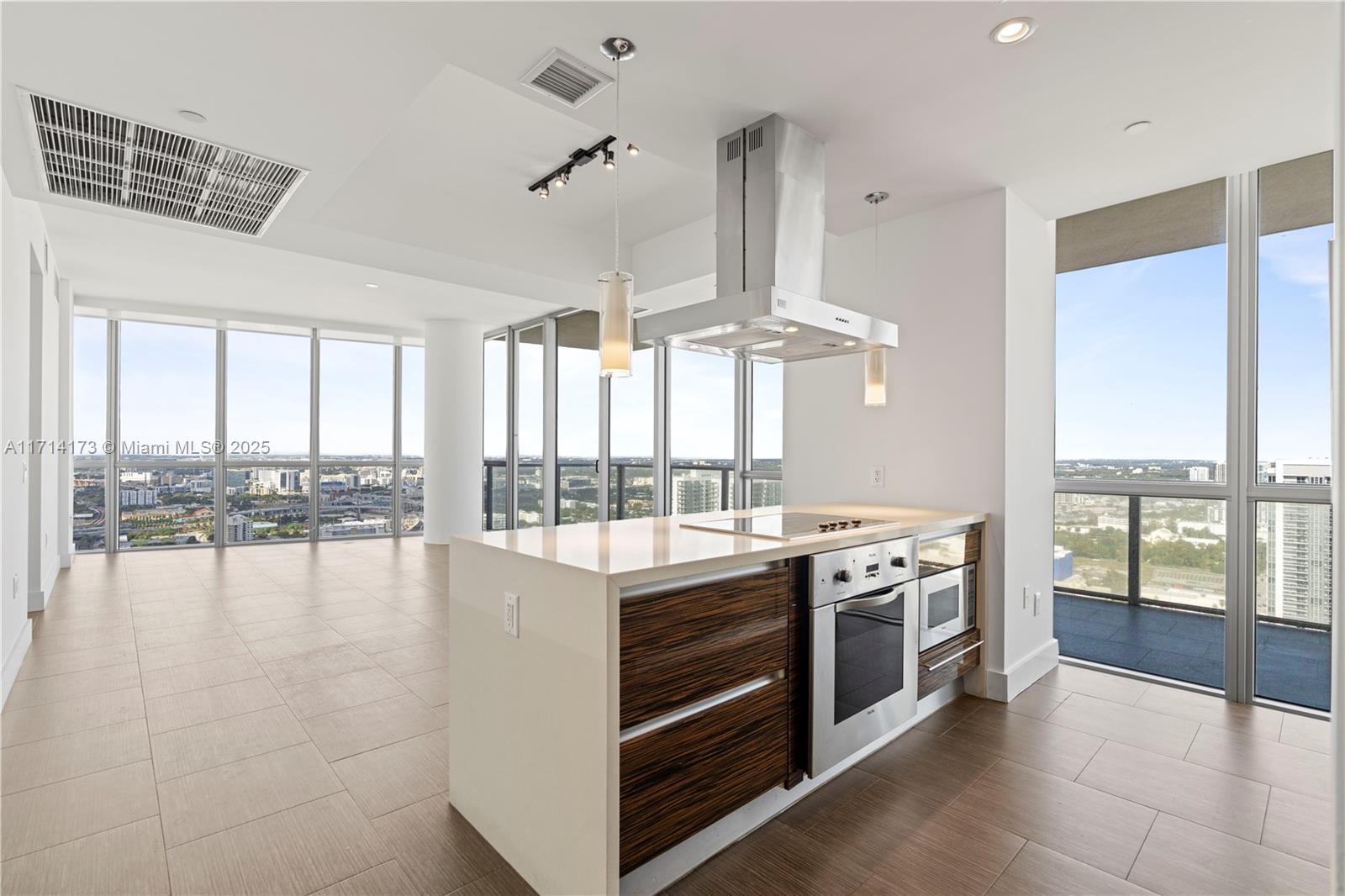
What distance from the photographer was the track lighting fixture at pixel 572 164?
322 cm

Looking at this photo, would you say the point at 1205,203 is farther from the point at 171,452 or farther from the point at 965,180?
the point at 171,452

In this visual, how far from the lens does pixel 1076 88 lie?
227cm

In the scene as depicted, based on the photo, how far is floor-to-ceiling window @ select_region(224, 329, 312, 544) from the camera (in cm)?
750

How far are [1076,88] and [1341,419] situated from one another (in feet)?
6.44

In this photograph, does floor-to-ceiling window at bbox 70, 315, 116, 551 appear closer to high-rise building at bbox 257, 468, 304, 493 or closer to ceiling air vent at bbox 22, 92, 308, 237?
high-rise building at bbox 257, 468, 304, 493

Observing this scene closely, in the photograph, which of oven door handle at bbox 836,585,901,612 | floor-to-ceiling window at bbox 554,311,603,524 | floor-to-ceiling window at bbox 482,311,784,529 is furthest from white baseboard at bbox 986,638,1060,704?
floor-to-ceiling window at bbox 554,311,603,524

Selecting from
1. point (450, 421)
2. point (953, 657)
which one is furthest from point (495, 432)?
point (953, 657)

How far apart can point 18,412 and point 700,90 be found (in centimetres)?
395

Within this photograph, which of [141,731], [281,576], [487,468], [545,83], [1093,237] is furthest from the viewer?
[487,468]

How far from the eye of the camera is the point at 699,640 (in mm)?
1716

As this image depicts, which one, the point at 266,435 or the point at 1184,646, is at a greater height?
the point at 266,435

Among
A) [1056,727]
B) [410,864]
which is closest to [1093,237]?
[1056,727]

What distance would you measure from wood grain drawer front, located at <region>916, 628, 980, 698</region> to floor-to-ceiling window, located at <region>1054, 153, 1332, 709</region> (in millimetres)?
1081

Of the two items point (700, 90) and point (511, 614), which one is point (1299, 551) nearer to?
point (700, 90)
